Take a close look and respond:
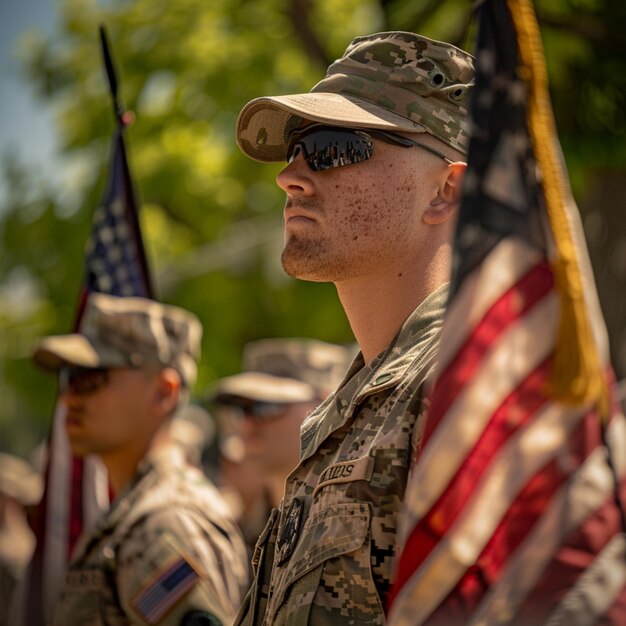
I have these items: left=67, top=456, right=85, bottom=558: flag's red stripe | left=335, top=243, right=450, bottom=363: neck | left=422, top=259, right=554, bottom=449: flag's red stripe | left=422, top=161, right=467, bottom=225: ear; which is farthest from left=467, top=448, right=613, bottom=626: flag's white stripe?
left=67, top=456, right=85, bottom=558: flag's red stripe

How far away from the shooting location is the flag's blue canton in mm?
6730

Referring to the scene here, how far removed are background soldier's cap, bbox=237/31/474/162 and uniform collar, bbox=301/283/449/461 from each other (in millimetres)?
461

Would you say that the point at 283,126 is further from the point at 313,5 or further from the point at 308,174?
the point at 313,5

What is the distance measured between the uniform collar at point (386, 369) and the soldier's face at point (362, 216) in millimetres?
160

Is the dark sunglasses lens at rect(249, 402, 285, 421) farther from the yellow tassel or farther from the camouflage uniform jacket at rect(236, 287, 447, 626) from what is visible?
the yellow tassel

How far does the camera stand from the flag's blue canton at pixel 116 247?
6730mm

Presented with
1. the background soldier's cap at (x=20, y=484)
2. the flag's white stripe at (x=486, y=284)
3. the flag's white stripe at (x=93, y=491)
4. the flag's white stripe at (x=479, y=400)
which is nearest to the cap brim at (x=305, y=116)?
the flag's white stripe at (x=486, y=284)

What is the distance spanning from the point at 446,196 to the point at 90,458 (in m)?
3.90

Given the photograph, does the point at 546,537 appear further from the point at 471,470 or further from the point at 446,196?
the point at 446,196

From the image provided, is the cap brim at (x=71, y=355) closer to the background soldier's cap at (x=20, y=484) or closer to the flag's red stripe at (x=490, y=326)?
the flag's red stripe at (x=490, y=326)

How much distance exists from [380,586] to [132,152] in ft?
38.0

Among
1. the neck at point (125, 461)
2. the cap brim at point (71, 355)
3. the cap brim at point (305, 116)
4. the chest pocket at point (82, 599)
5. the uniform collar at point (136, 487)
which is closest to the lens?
Answer: the cap brim at point (305, 116)

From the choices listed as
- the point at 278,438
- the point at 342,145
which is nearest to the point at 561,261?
the point at 342,145

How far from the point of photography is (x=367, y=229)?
124 inches
